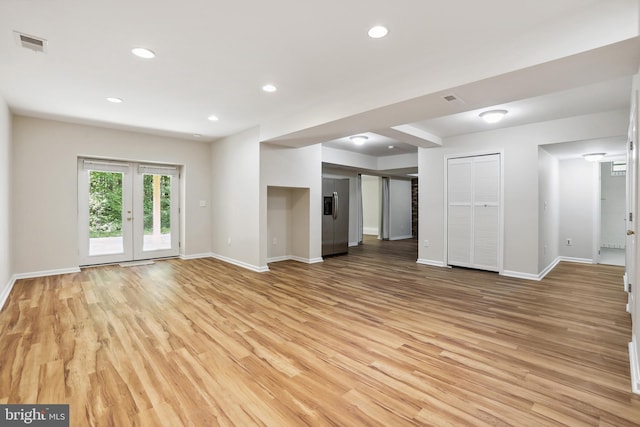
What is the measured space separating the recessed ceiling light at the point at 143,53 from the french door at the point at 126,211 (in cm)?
387

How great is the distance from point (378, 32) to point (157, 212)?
19.3ft

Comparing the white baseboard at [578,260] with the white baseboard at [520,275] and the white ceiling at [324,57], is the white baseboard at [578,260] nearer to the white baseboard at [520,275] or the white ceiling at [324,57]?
the white baseboard at [520,275]

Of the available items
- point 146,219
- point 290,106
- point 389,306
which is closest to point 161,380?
A: point 389,306

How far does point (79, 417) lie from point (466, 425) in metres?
2.17

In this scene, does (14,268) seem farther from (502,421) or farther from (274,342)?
(502,421)

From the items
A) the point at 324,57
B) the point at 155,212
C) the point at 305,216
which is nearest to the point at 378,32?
the point at 324,57

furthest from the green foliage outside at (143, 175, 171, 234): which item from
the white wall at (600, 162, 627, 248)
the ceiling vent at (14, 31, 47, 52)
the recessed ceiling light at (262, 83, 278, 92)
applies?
the white wall at (600, 162, 627, 248)

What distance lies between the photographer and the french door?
18.6 feet

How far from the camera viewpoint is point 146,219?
250 inches

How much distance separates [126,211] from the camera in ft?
19.9

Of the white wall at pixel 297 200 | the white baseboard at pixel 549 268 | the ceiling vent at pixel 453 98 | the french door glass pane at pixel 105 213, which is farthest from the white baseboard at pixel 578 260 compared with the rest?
the french door glass pane at pixel 105 213

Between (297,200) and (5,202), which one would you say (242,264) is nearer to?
(297,200)

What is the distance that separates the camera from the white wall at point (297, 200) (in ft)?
19.1

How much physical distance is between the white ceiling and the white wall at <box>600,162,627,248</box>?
19.0 ft
